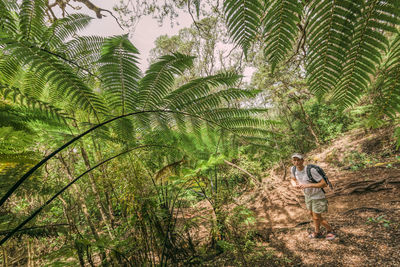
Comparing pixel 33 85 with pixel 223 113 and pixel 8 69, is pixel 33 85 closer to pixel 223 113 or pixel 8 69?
pixel 8 69

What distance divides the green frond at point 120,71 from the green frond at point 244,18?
694 millimetres

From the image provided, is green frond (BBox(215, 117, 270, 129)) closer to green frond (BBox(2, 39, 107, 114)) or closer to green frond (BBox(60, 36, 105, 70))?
green frond (BBox(2, 39, 107, 114))

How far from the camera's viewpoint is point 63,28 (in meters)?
1.46

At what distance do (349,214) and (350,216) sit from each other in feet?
0.33

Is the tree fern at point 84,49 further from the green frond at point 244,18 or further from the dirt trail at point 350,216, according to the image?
the dirt trail at point 350,216

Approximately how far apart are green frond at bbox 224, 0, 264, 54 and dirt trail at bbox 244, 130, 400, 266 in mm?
2804

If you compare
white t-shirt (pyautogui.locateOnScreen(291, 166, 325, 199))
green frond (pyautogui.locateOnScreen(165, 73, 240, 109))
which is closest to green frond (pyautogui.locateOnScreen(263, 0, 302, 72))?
green frond (pyautogui.locateOnScreen(165, 73, 240, 109))

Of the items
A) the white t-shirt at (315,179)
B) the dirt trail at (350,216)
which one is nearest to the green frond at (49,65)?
the dirt trail at (350,216)

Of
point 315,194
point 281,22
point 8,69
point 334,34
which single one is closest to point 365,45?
point 334,34

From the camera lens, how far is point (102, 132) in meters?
1.35

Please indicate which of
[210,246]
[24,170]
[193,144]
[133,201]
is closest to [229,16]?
[193,144]

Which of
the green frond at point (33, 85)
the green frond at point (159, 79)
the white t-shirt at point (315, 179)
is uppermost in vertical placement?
the green frond at point (33, 85)

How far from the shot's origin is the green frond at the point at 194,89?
3.60ft

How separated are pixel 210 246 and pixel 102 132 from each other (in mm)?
2650
